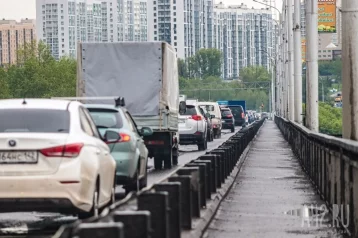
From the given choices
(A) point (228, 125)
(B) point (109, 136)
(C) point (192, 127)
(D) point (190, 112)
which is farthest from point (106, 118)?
(A) point (228, 125)

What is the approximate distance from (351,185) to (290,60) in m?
59.0

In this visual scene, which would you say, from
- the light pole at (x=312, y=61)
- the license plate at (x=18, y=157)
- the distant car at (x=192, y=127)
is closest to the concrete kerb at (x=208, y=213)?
the license plate at (x=18, y=157)

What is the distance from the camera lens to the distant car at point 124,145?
1991 centimetres

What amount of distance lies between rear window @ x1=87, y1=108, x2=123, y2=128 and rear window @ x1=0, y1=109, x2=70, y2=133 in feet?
18.7

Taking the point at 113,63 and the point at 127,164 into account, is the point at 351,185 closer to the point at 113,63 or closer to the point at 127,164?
the point at 127,164

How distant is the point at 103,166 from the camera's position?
15.3 meters

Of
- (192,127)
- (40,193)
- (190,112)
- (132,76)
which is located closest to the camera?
(40,193)

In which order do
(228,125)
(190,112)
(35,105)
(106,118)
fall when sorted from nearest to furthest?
(35,105)
(106,118)
(190,112)
(228,125)

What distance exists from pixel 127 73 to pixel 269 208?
11.4 metres

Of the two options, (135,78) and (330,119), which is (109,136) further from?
(330,119)

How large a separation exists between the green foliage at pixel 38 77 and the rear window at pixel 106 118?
139871 millimetres

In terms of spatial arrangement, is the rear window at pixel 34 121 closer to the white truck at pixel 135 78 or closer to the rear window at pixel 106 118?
the rear window at pixel 106 118

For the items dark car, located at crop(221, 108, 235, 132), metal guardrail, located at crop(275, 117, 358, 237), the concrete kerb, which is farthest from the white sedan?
dark car, located at crop(221, 108, 235, 132)

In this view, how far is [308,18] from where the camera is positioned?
39.2m
